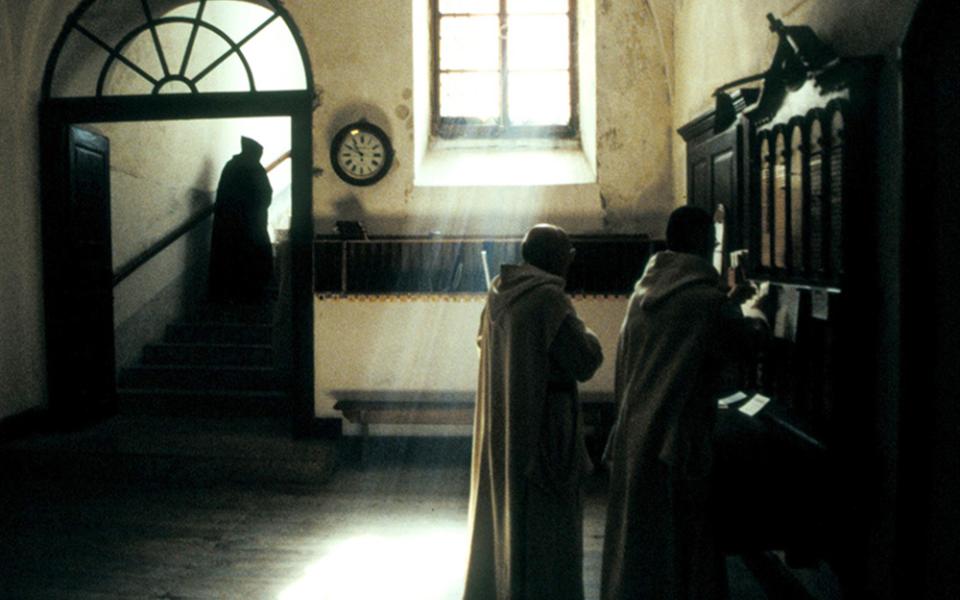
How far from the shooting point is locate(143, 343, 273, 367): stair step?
6539 millimetres

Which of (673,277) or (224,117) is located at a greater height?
(224,117)

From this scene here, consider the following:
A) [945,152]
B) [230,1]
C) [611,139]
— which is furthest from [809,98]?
[230,1]

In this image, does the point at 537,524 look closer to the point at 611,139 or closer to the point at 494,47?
the point at 611,139

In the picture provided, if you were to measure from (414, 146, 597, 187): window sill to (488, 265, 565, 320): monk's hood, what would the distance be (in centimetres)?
304

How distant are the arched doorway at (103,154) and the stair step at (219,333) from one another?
0.92m

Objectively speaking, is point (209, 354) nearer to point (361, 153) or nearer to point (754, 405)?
point (361, 153)

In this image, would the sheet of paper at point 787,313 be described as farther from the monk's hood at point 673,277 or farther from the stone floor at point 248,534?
the stone floor at point 248,534

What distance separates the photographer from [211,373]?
20.6ft

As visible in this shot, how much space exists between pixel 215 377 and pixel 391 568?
3.37 metres

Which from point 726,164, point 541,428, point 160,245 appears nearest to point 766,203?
point 726,164

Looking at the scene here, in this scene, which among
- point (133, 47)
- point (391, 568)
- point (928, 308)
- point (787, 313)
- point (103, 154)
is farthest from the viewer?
point (103, 154)

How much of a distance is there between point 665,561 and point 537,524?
1.49ft

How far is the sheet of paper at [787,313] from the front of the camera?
2746mm

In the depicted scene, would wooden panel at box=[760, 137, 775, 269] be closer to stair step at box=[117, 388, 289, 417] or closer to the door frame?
the door frame
